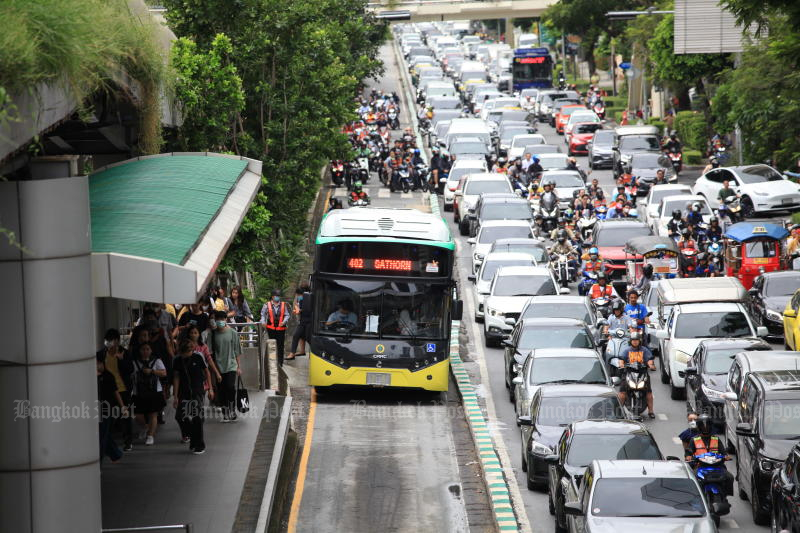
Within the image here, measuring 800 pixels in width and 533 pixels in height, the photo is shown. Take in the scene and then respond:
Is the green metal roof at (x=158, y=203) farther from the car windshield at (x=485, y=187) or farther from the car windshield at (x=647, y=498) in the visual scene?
the car windshield at (x=485, y=187)

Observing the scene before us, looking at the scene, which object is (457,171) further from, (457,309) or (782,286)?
(457,309)

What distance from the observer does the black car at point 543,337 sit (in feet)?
82.4

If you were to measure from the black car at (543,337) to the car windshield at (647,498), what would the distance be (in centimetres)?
950

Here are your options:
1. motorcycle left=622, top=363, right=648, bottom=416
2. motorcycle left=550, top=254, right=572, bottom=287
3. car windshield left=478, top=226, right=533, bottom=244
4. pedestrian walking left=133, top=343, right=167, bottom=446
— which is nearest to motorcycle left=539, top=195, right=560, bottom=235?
car windshield left=478, top=226, right=533, bottom=244

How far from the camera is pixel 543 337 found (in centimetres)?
2544

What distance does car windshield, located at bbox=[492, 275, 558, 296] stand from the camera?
30.5 metres

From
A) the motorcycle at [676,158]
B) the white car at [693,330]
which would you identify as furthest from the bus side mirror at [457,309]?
the motorcycle at [676,158]

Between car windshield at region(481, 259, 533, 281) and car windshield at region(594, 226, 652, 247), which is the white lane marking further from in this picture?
car windshield at region(594, 226, 652, 247)

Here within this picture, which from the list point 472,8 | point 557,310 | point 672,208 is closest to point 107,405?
point 557,310

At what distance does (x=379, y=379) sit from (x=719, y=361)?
572 centimetres

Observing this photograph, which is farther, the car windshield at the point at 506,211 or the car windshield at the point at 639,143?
the car windshield at the point at 639,143

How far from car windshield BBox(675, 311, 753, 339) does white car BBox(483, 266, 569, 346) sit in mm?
4361

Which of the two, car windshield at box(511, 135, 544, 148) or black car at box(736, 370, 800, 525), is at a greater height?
car windshield at box(511, 135, 544, 148)

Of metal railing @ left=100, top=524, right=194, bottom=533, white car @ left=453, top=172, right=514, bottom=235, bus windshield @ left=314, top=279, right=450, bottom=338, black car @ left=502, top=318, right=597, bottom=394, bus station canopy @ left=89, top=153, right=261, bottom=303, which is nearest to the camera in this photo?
bus station canopy @ left=89, top=153, right=261, bottom=303
